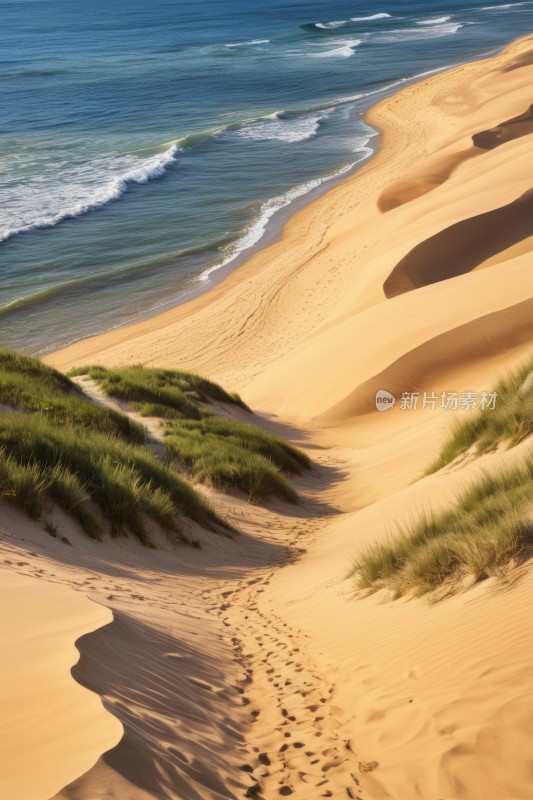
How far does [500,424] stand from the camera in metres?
8.36

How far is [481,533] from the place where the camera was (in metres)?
4.84

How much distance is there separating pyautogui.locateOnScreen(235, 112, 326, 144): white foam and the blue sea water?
103 millimetres

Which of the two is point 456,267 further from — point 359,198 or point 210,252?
point 359,198

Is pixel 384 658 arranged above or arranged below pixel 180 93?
below

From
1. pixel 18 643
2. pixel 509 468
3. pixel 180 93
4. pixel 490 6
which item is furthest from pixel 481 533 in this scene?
pixel 490 6

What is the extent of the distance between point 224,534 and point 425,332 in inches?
308

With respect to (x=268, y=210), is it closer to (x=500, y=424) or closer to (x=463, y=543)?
(x=500, y=424)

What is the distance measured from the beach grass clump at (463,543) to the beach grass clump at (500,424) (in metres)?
1.81

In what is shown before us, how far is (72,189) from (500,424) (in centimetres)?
2780

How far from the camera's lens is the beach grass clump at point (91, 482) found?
6645 millimetres

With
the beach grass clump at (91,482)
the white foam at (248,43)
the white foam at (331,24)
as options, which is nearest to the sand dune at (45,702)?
the beach grass clump at (91,482)

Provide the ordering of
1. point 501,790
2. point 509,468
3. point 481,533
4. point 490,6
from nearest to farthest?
point 501,790 < point 481,533 < point 509,468 < point 490,6

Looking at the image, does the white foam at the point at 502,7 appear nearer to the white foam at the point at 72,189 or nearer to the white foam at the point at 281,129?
the white foam at the point at 281,129

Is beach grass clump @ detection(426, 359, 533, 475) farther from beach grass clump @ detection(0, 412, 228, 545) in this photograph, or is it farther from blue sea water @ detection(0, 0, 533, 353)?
blue sea water @ detection(0, 0, 533, 353)
